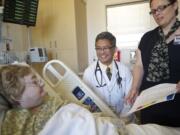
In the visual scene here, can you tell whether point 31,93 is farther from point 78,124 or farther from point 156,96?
point 156,96

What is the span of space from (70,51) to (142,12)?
1.11 m

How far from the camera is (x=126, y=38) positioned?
3.87 metres

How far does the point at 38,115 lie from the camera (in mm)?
1295

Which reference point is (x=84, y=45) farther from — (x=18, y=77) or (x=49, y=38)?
(x=18, y=77)

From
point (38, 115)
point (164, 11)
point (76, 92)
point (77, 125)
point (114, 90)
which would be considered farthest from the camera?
point (114, 90)

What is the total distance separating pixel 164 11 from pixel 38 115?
0.90 metres

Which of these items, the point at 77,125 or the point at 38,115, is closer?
the point at 77,125

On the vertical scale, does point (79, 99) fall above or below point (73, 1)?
below

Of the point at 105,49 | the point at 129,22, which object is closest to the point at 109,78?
the point at 105,49

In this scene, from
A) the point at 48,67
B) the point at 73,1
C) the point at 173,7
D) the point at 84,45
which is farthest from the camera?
the point at 84,45

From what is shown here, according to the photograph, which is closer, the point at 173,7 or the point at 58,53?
the point at 173,7

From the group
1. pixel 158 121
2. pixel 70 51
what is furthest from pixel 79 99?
pixel 70 51

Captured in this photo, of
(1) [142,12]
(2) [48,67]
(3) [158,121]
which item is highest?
(1) [142,12]

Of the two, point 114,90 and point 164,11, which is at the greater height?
point 164,11
